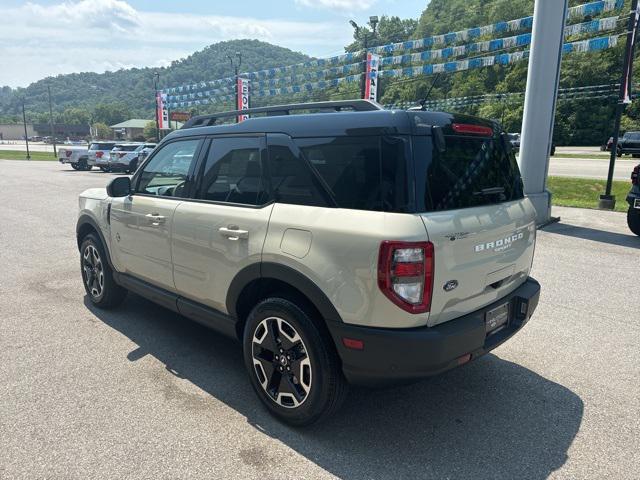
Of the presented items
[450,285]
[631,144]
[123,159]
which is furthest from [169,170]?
[631,144]

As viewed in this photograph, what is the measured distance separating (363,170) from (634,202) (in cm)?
717

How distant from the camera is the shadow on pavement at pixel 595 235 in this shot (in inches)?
307

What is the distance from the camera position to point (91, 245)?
480 cm

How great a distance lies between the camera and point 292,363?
277 centimetres

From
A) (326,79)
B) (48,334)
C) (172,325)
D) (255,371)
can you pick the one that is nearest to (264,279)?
(255,371)

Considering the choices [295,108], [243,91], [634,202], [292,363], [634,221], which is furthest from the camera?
[243,91]

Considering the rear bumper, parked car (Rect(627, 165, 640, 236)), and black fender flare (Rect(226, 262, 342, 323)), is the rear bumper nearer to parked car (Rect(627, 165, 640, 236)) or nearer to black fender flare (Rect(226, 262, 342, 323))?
black fender flare (Rect(226, 262, 342, 323))

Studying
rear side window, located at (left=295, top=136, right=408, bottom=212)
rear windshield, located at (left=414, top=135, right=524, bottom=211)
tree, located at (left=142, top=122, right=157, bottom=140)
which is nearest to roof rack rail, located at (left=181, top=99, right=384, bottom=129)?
rear side window, located at (left=295, top=136, right=408, bottom=212)

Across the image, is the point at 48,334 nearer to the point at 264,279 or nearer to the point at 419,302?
the point at 264,279

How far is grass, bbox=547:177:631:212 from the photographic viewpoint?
40.0ft

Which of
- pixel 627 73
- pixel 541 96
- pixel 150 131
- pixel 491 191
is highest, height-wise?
pixel 150 131

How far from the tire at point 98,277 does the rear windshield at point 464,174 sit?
347 cm

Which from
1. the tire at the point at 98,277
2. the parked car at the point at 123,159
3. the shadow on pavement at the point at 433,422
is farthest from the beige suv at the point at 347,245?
the parked car at the point at 123,159

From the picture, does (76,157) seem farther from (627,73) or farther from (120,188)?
(627,73)
